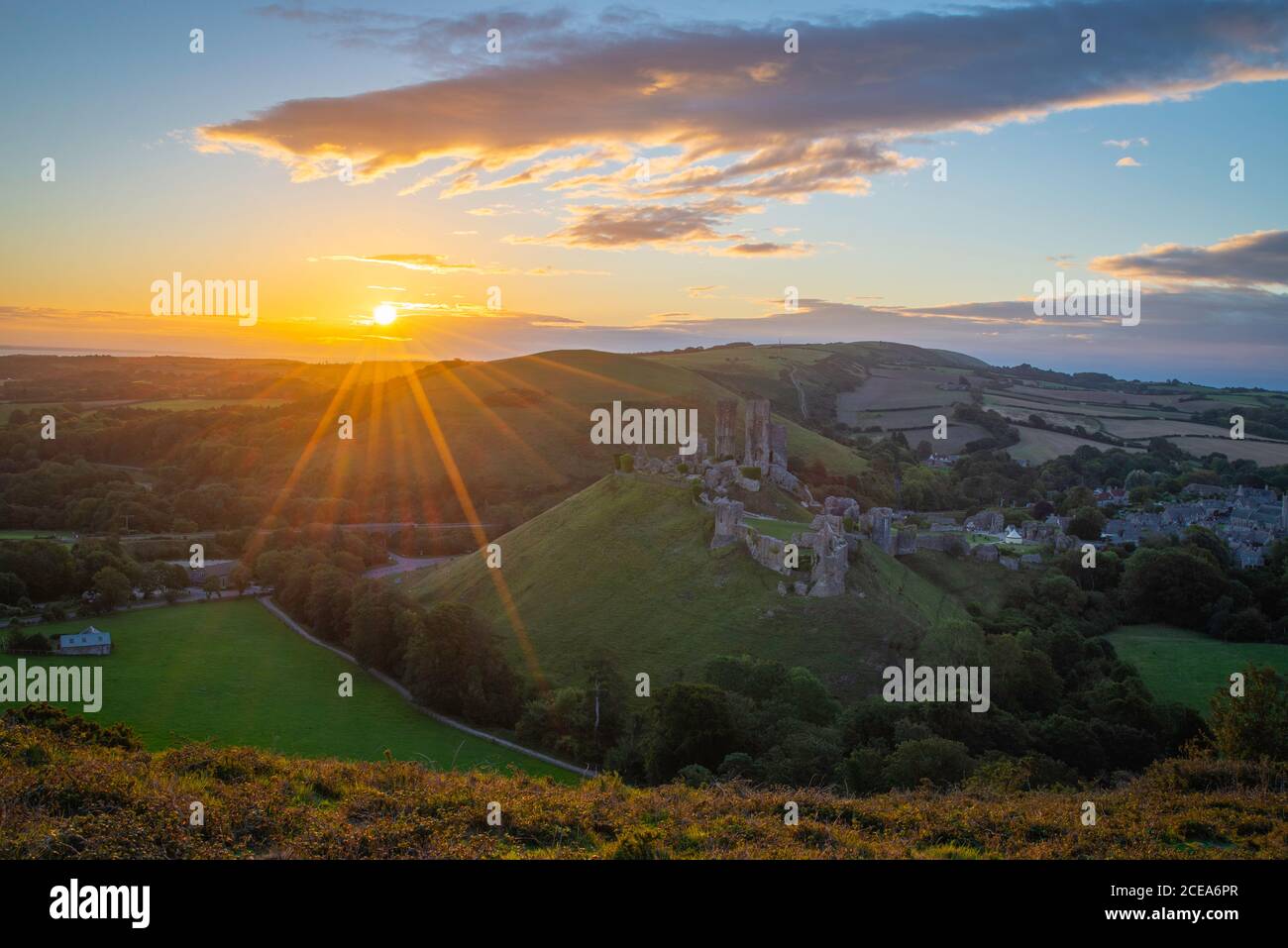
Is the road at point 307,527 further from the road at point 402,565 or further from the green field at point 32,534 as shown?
the road at point 402,565

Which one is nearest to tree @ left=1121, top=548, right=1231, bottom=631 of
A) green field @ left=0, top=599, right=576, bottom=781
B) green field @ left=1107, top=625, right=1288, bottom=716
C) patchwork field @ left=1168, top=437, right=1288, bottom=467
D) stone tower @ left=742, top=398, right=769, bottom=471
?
green field @ left=1107, top=625, right=1288, bottom=716

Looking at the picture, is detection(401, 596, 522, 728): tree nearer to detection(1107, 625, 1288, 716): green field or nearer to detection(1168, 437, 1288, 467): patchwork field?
detection(1107, 625, 1288, 716): green field

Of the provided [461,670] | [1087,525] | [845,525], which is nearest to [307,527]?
[461,670]

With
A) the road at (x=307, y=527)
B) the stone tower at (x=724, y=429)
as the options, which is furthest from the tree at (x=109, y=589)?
the stone tower at (x=724, y=429)

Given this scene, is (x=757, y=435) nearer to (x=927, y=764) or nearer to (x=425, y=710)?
(x=425, y=710)

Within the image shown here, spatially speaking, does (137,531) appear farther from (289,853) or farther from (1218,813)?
(1218,813)

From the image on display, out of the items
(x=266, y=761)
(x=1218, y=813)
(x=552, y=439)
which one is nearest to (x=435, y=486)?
(x=552, y=439)
